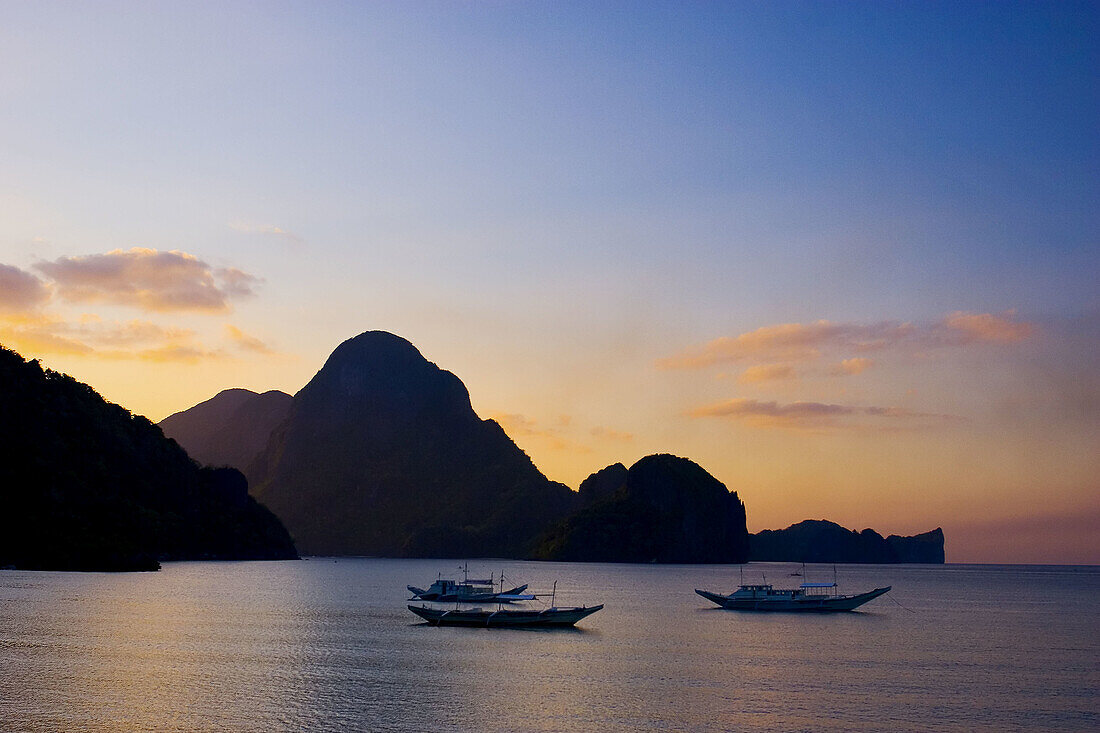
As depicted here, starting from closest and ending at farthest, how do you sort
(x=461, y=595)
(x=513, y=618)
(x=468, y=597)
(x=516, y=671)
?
1. (x=516, y=671)
2. (x=513, y=618)
3. (x=468, y=597)
4. (x=461, y=595)

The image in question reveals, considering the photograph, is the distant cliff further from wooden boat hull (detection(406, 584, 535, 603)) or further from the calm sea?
wooden boat hull (detection(406, 584, 535, 603))

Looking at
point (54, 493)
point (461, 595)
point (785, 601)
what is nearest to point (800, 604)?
point (785, 601)

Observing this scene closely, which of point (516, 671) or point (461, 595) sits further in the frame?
point (461, 595)

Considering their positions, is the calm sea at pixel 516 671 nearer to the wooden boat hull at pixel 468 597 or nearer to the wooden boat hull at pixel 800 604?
the wooden boat hull at pixel 800 604

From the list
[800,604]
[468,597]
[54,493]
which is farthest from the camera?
[54,493]

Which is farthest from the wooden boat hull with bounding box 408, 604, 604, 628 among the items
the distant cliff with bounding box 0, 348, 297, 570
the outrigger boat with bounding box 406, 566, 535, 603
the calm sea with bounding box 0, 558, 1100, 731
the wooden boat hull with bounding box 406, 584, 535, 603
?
the distant cliff with bounding box 0, 348, 297, 570

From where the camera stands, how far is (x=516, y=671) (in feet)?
197

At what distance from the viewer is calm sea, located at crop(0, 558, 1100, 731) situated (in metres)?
45.5

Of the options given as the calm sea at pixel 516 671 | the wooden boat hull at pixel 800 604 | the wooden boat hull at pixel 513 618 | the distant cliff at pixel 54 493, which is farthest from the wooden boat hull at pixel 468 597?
the distant cliff at pixel 54 493

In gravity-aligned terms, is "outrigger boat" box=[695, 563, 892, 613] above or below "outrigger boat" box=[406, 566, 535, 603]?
above

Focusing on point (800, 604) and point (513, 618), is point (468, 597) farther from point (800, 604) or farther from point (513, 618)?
point (800, 604)

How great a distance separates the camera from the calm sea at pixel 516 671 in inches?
1793

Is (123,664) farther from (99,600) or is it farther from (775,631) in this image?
(775,631)

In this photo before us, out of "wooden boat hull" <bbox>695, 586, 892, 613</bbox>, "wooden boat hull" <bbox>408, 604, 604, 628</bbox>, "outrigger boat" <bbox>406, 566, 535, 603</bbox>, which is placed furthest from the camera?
"outrigger boat" <bbox>406, 566, 535, 603</bbox>
